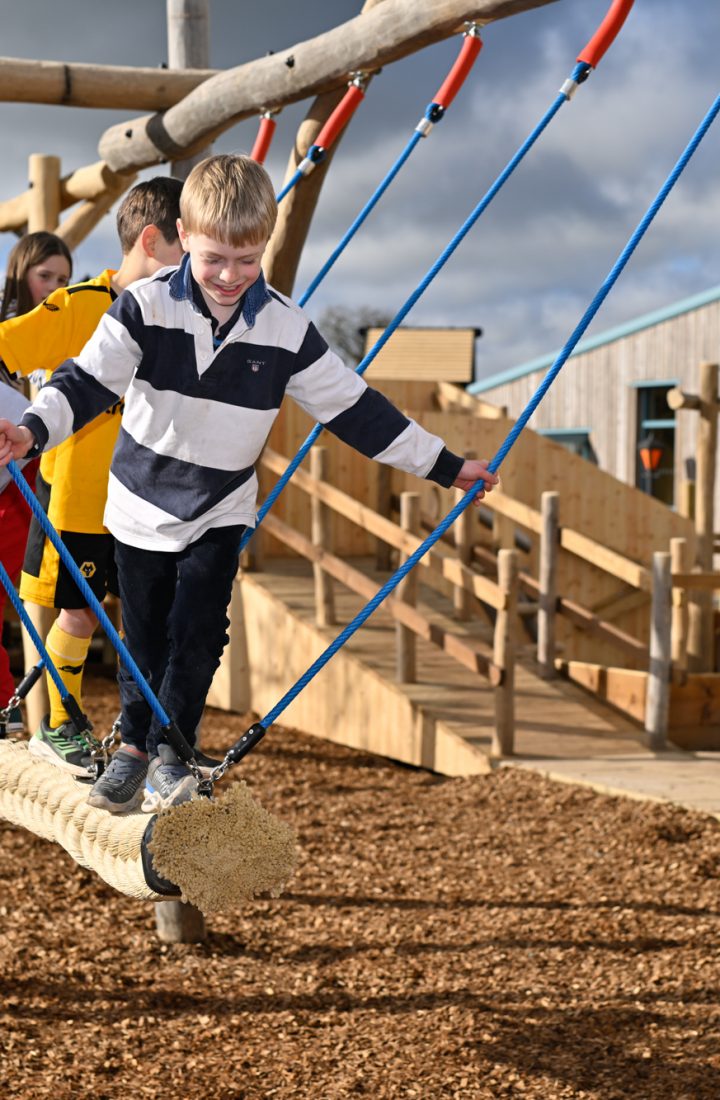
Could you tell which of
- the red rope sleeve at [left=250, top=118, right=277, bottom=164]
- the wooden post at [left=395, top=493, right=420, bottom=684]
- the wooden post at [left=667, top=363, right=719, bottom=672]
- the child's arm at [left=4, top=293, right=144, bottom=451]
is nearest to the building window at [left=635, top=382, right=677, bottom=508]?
the wooden post at [left=667, top=363, right=719, bottom=672]

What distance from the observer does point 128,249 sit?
312 centimetres

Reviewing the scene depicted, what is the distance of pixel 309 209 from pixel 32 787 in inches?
95.4

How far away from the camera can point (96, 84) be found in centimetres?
554

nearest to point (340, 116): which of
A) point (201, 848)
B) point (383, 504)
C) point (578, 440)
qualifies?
point (201, 848)

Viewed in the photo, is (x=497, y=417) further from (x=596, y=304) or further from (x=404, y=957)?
(x=596, y=304)

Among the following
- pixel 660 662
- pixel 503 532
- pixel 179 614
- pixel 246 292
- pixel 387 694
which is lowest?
pixel 387 694

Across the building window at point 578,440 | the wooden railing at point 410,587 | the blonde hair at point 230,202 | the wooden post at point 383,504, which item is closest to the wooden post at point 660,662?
the wooden railing at point 410,587

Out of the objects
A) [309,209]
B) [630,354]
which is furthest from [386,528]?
[630,354]

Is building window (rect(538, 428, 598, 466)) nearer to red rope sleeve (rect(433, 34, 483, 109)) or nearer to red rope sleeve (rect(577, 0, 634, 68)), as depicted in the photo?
red rope sleeve (rect(433, 34, 483, 109))

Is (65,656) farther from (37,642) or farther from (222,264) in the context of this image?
(222,264)

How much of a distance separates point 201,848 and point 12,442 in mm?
899

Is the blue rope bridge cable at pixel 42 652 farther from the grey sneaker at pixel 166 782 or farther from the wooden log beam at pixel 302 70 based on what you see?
the wooden log beam at pixel 302 70

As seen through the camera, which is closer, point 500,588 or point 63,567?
point 63,567

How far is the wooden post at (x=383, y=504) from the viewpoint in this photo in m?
10.3
